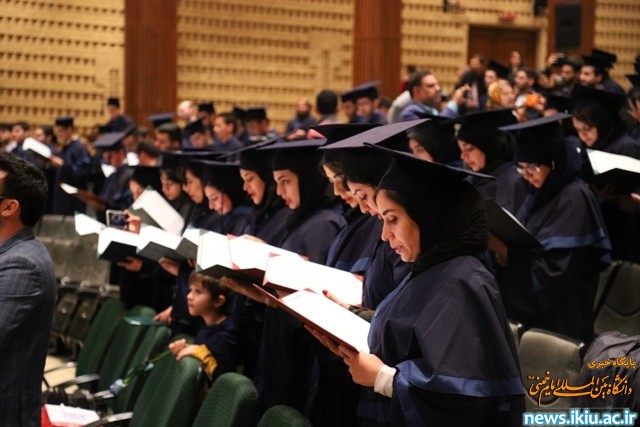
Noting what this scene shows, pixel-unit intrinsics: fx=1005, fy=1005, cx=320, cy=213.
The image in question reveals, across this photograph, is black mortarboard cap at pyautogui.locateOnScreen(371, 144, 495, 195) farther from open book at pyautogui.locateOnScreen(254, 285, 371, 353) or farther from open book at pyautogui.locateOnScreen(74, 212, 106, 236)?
open book at pyautogui.locateOnScreen(74, 212, 106, 236)

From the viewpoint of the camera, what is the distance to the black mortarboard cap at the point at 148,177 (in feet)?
26.4

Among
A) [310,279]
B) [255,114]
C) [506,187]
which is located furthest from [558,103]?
[255,114]

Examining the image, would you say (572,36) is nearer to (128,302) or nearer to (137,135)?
(137,135)

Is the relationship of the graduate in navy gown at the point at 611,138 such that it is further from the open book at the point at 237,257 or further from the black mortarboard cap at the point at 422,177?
the black mortarboard cap at the point at 422,177

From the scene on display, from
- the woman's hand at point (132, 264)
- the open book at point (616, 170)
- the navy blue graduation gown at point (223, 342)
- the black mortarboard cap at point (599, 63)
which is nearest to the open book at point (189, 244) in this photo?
the navy blue graduation gown at point (223, 342)

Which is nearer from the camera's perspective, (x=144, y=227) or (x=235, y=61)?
(x=144, y=227)

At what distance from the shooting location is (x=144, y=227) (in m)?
5.97

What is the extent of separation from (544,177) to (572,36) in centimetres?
991

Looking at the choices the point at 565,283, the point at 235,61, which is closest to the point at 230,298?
the point at 565,283

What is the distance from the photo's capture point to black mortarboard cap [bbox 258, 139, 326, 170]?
4793mm

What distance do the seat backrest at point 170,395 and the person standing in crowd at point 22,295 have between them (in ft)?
2.77

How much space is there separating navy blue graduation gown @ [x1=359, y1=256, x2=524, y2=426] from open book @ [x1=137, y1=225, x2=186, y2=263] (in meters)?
2.93

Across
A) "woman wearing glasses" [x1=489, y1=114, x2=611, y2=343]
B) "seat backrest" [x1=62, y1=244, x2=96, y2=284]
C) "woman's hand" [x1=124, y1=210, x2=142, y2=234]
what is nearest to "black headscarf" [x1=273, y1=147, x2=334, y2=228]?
"woman wearing glasses" [x1=489, y1=114, x2=611, y2=343]

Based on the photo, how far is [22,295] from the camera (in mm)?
3430
